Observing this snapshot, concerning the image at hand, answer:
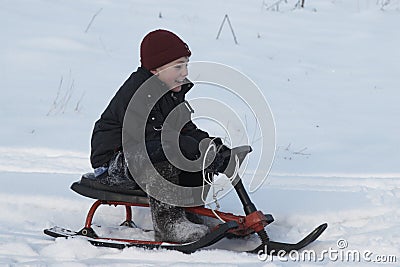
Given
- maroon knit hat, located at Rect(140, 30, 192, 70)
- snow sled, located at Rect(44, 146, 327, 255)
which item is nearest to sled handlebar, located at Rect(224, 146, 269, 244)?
snow sled, located at Rect(44, 146, 327, 255)

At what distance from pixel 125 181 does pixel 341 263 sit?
3.82 ft

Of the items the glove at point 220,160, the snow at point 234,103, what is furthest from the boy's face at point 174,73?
the snow at point 234,103

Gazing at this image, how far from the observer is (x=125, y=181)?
3.74 m

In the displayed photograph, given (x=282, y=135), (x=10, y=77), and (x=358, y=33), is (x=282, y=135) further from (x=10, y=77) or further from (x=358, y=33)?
(x=358, y=33)

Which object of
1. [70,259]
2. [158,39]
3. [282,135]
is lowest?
[282,135]

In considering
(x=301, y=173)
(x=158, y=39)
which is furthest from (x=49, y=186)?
(x=301, y=173)

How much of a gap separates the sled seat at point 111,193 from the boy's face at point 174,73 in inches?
22.7

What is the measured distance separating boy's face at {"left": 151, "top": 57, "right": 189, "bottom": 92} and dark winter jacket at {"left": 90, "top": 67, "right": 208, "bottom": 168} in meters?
0.03

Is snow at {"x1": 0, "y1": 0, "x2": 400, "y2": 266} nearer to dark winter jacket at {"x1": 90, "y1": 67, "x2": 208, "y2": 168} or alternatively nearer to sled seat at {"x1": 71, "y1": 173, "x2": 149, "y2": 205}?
sled seat at {"x1": 71, "y1": 173, "x2": 149, "y2": 205}

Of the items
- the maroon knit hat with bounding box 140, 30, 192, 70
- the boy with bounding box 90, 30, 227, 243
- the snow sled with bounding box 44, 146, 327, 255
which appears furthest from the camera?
the maroon knit hat with bounding box 140, 30, 192, 70

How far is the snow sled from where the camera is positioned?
3.47 m

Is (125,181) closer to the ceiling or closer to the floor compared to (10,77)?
closer to the ceiling

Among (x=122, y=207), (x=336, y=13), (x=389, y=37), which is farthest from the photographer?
(x=336, y=13)

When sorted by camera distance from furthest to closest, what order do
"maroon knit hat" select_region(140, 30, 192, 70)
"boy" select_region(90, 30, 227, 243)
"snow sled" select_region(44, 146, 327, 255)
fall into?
"maroon knit hat" select_region(140, 30, 192, 70) → "boy" select_region(90, 30, 227, 243) → "snow sled" select_region(44, 146, 327, 255)
